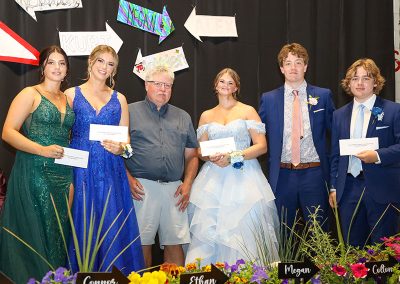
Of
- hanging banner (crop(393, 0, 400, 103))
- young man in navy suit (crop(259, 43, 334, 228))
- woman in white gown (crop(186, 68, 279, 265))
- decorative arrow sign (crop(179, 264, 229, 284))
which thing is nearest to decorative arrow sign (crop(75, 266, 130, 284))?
decorative arrow sign (crop(179, 264, 229, 284))

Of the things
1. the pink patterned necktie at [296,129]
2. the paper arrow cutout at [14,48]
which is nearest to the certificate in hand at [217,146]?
the pink patterned necktie at [296,129]

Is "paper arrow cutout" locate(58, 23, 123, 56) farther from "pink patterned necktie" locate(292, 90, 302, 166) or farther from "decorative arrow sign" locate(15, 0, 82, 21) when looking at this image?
"pink patterned necktie" locate(292, 90, 302, 166)

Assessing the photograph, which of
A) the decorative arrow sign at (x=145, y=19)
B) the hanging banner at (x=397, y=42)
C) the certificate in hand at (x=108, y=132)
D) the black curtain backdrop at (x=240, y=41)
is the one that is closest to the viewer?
the certificate in hand at (x=108, y=132)

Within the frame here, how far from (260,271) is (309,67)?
11.1 feet

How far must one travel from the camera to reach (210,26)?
4.39 m

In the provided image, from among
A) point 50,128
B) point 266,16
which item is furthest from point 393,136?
point 50,128

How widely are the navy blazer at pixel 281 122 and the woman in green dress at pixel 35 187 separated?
1438 mm

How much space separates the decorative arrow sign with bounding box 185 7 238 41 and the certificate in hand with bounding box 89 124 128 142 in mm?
1482

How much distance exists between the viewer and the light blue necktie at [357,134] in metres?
3.53

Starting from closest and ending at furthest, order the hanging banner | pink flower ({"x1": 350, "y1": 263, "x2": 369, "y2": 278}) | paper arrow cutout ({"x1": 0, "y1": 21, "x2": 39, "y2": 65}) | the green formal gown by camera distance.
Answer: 1. pink flower ({"x1": 350, "y1": 263, "x2": 369, "y2": 278})
2. the green formal gown
3. paper arrow cutout ({"x1": 0, "y1": 21, "x2": 39, "y2": 65})
4. the hanging banner

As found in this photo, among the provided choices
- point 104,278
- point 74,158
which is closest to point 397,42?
point 74,158

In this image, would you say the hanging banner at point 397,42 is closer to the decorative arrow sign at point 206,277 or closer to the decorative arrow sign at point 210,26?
the decorative arrow sign at point 210,26

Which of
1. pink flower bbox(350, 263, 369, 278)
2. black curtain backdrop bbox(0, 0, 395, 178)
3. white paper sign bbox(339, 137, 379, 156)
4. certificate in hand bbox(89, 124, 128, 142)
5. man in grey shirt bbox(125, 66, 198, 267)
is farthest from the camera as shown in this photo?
black curtain backdrop bbox(0, 0, 395, 178)

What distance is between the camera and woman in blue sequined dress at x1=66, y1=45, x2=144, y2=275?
3.21 m
